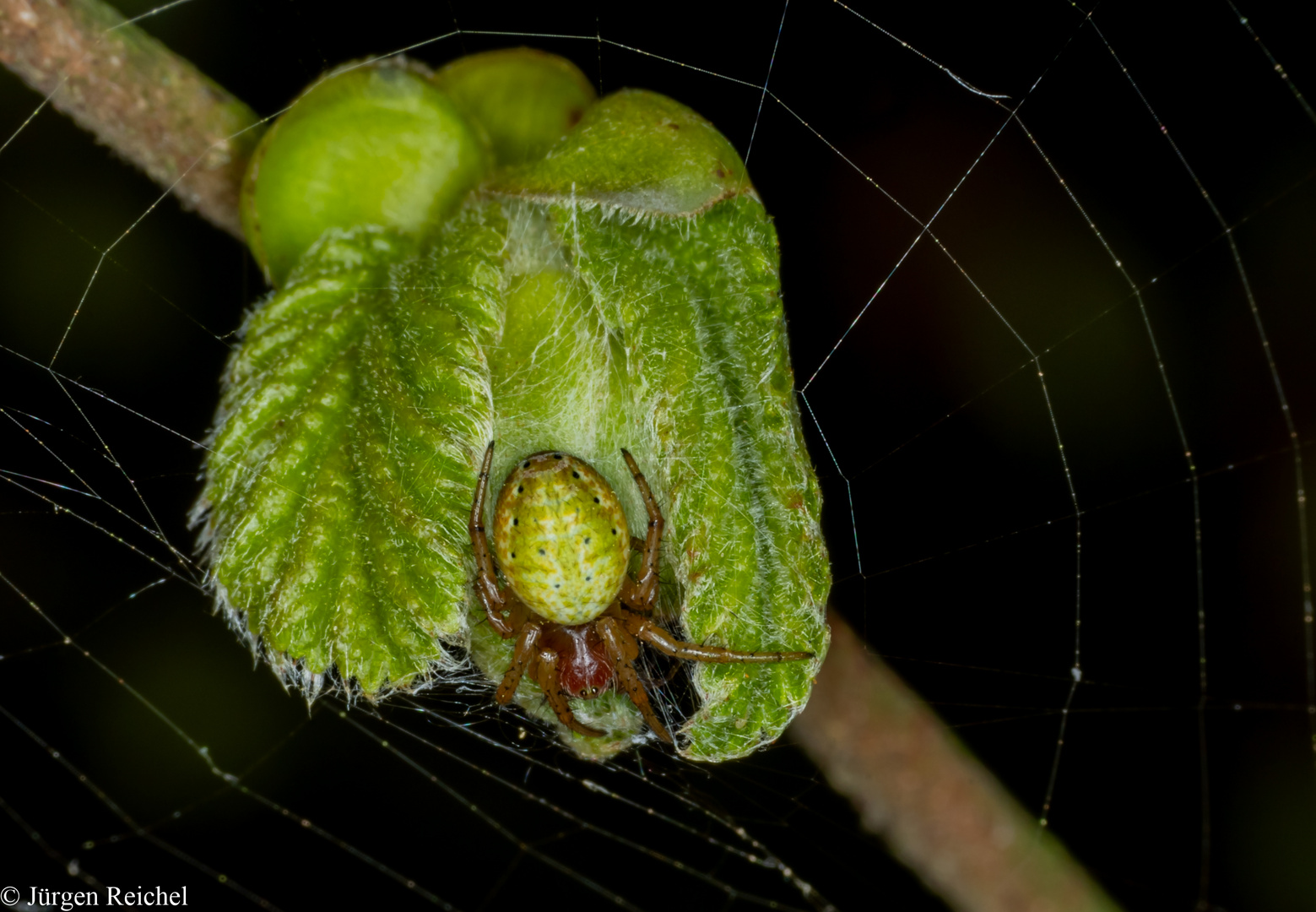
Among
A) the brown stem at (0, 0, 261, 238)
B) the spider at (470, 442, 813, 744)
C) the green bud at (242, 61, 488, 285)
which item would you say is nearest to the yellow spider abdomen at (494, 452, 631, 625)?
the spider at (470, 442, 813, 744)

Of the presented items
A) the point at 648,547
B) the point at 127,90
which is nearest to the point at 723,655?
the point at 648,547

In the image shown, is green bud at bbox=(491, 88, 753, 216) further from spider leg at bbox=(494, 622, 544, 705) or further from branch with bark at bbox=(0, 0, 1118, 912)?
spider leg at bbox=(494, 622, 544, 705)

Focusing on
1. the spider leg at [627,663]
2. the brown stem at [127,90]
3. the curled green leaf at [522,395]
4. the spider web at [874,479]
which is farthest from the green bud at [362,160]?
the spider leg at [627,663]

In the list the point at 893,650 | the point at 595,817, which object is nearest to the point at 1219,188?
the point at 893,650

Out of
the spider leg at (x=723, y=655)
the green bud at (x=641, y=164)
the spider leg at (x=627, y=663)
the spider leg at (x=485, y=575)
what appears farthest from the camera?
the spider leg at (x=627, y=663)

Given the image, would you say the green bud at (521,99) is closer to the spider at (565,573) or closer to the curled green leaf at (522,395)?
the curled green leaf at (522,395)

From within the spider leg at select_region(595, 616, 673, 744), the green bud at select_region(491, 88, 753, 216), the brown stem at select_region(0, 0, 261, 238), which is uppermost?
the brown stem at select_region(0, 0, 261, 238)
